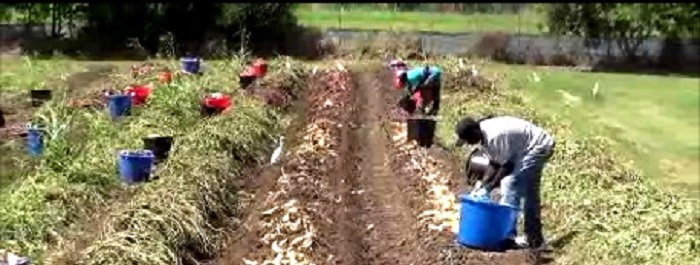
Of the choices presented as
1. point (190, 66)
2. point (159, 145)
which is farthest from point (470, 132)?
point (190, 66)

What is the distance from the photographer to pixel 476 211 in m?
8.15

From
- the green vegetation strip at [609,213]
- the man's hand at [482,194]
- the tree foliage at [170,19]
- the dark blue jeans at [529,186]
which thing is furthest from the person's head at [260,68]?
the man's hand at [482,194]

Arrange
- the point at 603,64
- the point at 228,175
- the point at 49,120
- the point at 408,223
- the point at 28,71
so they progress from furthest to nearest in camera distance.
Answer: the point at 603,64, the point at 28,71, the point at 49,120, the point at 228,175, the point at 408,223

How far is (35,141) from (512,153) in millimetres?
5981

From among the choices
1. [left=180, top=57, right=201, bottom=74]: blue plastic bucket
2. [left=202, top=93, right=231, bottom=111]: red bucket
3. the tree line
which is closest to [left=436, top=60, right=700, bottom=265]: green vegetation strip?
[left=202, top=93, right=231, bottom=111]: red bucket

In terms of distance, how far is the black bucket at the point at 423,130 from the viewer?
13203mm

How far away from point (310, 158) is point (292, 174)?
84 cm

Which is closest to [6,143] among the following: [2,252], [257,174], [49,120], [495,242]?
[49,120]

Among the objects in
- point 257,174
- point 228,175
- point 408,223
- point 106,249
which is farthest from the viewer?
point 257,174

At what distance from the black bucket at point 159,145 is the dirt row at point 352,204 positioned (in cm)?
110

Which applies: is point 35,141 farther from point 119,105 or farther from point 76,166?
point 119,105

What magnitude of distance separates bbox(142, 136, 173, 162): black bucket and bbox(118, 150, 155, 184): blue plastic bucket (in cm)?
101

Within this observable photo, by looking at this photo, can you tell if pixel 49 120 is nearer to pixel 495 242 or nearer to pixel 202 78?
pixel 202 78

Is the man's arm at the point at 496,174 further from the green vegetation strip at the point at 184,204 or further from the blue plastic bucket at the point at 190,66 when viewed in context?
the blue plastic bucket at the point at 190,66
